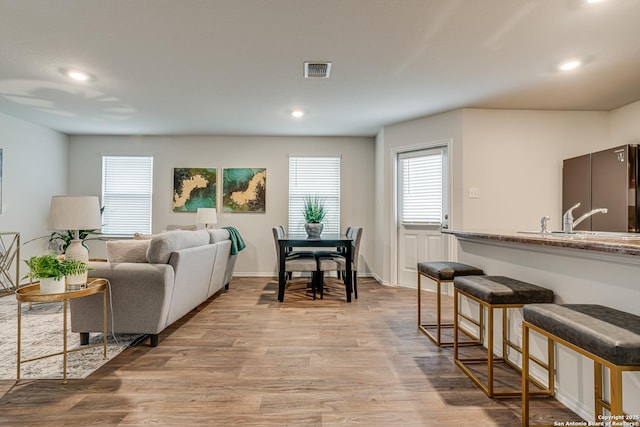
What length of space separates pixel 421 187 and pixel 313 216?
5.34ft

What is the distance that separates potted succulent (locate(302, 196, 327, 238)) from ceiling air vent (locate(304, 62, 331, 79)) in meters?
1.89

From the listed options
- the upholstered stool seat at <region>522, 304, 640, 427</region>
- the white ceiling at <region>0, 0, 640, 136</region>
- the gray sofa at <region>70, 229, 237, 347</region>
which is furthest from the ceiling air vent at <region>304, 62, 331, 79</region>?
the upholstered stool seat at <region>522, 304, 640, 427</region>

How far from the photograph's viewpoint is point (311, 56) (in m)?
2.81

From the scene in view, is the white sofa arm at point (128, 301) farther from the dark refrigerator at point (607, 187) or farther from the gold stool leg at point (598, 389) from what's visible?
the dark refrigerator at point (607, 187)

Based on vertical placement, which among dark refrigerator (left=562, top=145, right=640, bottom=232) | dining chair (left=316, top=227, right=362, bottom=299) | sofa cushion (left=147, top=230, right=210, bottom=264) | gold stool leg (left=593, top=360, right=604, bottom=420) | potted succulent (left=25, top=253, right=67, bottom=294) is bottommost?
gold stool leg (left=593, top=360, right=604, bottom=420)

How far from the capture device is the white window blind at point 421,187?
4.51 meters

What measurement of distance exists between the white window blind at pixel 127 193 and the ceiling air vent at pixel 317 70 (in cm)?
380

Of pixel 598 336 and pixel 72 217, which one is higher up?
pixel 72 217

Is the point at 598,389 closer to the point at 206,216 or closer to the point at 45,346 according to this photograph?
the point at 45,346

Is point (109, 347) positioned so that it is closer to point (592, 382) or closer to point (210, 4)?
point (210, 4)

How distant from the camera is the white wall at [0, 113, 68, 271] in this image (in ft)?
14.8

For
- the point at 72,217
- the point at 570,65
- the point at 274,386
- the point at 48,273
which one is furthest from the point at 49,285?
the point at 570,65

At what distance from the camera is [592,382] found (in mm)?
1591

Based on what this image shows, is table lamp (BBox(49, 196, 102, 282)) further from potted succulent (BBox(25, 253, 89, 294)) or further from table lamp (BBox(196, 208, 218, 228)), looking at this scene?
table lamp (BBox(196, 208, 218, 228))
